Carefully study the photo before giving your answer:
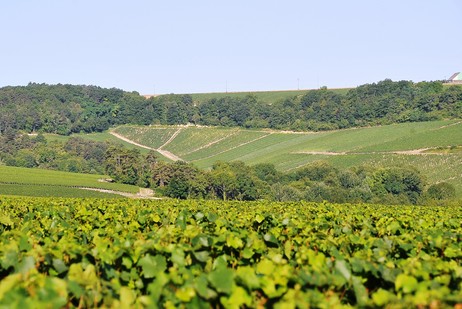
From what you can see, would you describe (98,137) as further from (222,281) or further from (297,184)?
(222,281)

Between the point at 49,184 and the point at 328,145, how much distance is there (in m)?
58.9

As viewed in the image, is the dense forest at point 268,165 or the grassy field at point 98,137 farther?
the grassy field at point 98,137

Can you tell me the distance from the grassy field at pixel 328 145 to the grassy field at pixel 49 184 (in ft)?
105

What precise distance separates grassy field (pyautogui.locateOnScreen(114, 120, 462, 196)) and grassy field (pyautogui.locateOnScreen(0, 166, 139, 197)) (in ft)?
105

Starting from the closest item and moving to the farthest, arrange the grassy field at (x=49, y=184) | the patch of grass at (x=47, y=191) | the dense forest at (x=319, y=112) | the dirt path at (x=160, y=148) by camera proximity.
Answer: the patch of grass at (x=47, y=191) → the grassy field at (x=49, y=184) → the dirt path at (x=160, y=148) → the dense forest at (x=319, y=112)

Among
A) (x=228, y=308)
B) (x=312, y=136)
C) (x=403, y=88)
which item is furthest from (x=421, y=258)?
(x=403, y=88)

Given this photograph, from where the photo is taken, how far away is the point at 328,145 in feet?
463

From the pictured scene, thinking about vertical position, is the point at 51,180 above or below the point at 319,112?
below

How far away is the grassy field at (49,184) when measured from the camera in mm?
90000

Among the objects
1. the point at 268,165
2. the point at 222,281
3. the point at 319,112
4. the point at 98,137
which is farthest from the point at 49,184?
the point at 319,112

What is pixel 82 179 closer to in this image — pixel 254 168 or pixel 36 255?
pixel 254 168

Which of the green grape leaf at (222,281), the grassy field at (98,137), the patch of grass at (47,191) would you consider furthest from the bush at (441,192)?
the grassy field at (98,137)

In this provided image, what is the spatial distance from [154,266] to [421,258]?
14.0ft

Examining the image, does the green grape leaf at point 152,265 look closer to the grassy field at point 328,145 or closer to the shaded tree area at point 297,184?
the shaded tree area at point 297,184
